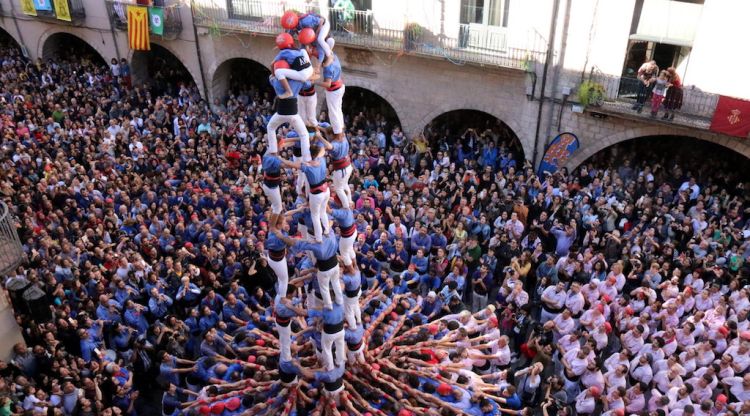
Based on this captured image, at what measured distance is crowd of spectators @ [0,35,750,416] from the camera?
923 cm

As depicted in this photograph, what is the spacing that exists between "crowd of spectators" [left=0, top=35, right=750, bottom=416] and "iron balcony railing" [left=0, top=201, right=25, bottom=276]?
2.38 ft

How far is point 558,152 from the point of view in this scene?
16.5m

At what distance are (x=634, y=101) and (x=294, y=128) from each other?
10820 millimetres

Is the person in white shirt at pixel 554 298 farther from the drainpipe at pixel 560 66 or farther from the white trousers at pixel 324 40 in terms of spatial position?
the drainpipe at pixel 560 66

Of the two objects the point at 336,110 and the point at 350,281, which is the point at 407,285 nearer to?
the point at 350,281

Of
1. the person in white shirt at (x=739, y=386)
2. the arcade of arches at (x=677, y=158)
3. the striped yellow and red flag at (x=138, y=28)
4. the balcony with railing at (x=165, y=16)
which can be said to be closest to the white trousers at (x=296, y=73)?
the person in white shirt at (x=739, y=386)

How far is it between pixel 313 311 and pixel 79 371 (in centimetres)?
406

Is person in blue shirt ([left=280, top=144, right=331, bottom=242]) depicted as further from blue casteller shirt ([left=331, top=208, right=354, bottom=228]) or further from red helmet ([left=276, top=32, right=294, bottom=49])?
red helmet ([left=276, top=32, right=294, bottom=49])

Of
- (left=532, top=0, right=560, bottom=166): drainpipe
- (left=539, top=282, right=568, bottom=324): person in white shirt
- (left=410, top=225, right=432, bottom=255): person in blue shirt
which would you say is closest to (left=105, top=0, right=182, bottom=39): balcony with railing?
(left=532, top=0, right=560, bottom=166): drainpipe

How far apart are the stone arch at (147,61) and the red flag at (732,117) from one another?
692 inches

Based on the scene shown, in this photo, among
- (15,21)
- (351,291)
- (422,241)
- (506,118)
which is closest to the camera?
(351,291)

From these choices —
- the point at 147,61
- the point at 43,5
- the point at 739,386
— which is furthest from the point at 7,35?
the point at 739,386

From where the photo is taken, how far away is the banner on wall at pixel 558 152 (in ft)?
53.0

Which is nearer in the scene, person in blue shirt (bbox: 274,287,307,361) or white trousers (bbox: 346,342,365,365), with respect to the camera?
person in blue shirt (bbox: 274,287,307,361)
